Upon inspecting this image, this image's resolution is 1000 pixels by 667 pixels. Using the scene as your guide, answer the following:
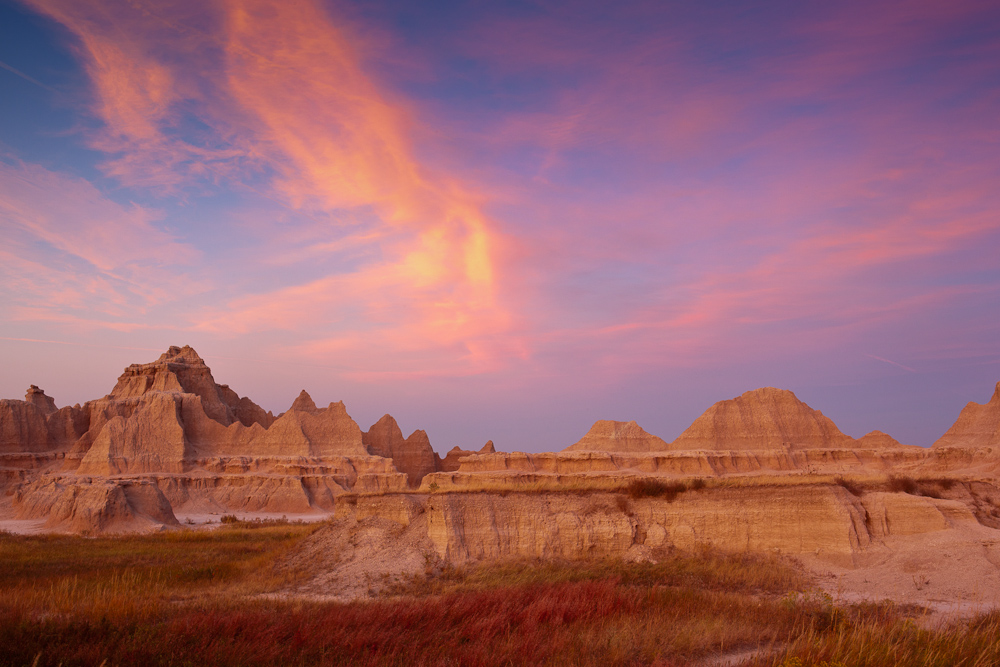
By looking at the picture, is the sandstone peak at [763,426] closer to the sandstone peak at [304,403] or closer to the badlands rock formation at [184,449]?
the badlands rock formation at [184,449]

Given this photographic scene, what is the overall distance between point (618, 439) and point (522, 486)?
6264 cm

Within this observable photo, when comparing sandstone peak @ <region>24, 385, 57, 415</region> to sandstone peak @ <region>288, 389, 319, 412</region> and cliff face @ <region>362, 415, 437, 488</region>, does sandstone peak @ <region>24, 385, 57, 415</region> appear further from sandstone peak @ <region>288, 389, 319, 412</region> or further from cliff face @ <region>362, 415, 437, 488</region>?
cliff face @ <region>362, 415, 437, 488</region>

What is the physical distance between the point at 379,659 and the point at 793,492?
13718 mm

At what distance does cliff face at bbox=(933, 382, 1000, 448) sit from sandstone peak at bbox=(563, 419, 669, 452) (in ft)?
101

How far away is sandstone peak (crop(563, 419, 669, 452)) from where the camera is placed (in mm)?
78938

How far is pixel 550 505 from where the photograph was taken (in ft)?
62.1

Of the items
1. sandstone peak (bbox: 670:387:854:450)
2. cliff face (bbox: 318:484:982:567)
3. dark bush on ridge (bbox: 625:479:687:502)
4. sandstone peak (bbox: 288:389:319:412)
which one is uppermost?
sandstone peak (bbox: 288:389:319:412)

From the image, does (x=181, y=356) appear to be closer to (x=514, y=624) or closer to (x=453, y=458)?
(x=453, y=458)

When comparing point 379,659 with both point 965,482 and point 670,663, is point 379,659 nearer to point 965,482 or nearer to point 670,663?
point 670,663

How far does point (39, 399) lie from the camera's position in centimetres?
8662

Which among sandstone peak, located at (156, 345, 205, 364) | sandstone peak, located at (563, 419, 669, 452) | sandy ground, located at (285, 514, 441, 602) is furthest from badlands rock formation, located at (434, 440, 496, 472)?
sandy ground, located at (285, 514, 441, 602)

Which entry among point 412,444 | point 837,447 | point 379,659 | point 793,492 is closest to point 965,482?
point 793,492

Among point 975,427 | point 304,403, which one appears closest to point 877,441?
point 975,427

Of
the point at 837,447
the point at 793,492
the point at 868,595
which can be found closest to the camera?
the point at 868,595
